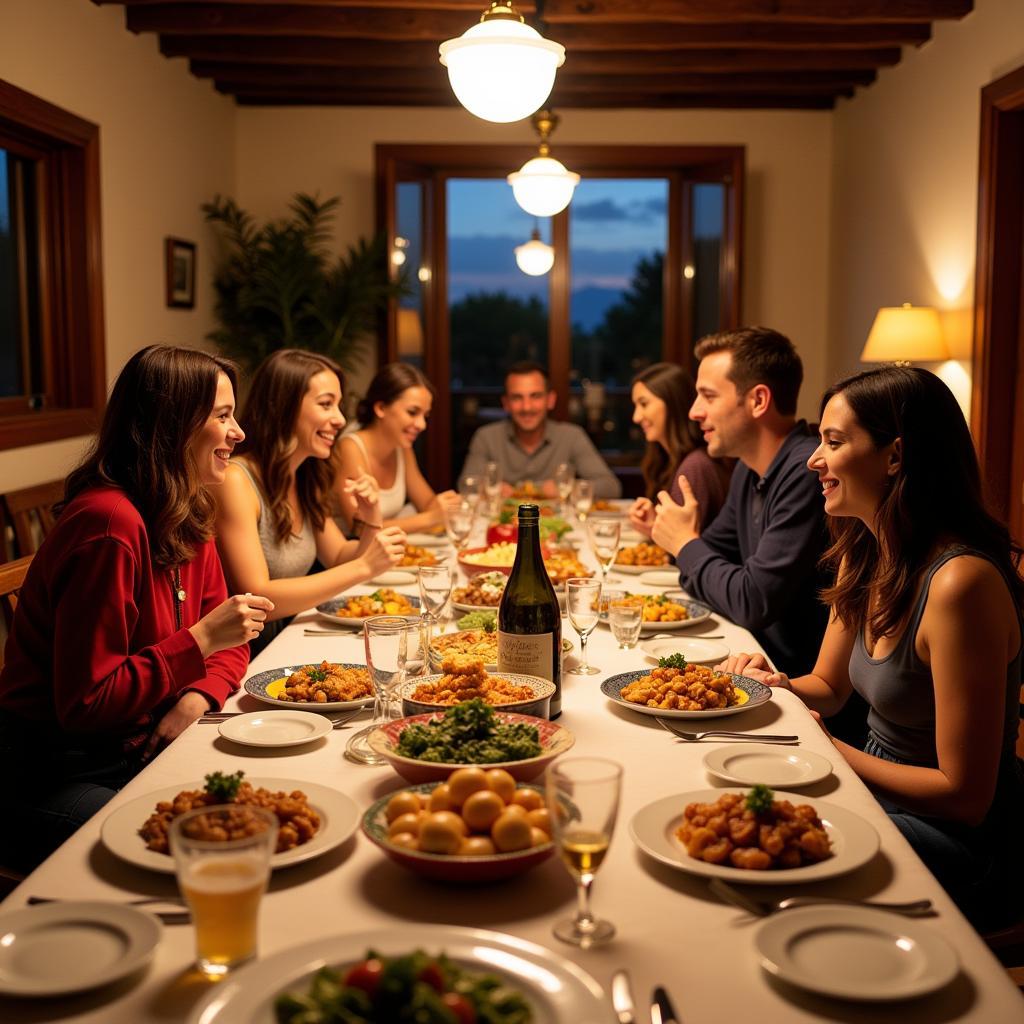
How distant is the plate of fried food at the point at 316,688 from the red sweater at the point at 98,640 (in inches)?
3.8

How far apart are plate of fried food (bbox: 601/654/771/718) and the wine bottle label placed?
123 millimetres

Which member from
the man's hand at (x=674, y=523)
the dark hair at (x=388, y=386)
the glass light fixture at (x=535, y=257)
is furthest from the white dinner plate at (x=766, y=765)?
the glass light fixture at (x=535, y=257)

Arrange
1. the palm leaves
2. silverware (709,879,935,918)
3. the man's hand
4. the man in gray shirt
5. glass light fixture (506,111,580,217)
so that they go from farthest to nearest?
the palm leaves, the man in gray shirt, glass light fixture (506,111,580,217), the man's hand, silverware (709,879,935,918)

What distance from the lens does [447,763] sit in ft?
4.42

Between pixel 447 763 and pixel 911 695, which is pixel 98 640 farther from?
pixel 911 695

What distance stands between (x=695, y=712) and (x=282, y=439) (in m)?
1.68

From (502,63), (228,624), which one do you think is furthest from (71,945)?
(502,63)

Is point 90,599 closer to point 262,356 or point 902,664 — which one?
point 902,664

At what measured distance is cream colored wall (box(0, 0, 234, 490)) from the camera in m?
4.16

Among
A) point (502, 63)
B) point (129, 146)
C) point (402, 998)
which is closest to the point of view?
point (402, 998)

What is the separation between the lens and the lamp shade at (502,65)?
7.84ft

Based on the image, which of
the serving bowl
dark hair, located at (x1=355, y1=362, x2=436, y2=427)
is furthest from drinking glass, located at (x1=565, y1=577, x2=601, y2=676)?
dark hair, located at (x1=355, y1=362, x2=436, y2=427)

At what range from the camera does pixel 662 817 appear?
1303 mm

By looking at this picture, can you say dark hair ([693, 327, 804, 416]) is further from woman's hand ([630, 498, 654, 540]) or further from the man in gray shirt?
the man in gray shirt
